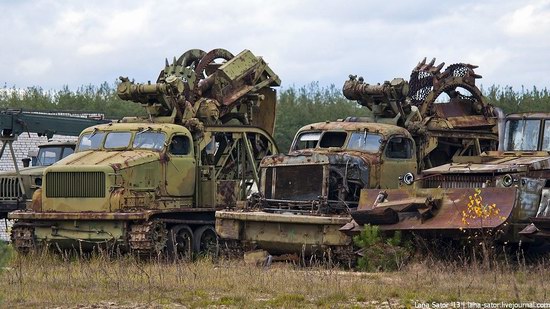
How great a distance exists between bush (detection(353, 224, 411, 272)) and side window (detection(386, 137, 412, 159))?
3.34 meters

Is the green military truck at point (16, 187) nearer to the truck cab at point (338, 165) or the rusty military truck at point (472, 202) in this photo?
Result: the truck cab at point (338, 165)

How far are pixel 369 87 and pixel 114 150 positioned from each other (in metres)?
4.81

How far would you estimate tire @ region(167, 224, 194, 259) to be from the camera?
20625 mm

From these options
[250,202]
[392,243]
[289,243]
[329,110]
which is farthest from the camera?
[329,110]

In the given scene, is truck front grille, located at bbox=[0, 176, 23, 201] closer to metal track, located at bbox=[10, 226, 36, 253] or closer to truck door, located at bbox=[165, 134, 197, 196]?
metal track, located at bbox=[10, 226, 36, 253]

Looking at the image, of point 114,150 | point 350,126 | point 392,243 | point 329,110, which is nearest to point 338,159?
point 350,126

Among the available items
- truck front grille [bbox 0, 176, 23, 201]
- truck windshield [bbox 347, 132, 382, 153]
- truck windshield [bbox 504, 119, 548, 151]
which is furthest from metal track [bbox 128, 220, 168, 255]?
truck front grille [bbox 0, 176, 23, 201]

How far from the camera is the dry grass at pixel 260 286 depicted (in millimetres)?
13523

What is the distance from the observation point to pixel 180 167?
21641mm

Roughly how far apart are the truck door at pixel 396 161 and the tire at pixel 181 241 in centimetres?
364

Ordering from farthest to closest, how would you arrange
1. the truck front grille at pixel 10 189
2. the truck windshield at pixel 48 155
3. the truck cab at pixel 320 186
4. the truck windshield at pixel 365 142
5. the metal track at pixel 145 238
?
the truck windshield at pixel 48 155 < the truck front grille at pixel 10 189 < the truck windshield at pixel 365 142 < the metal track at pixel 145 238 < the truck cab at pixel 320 186

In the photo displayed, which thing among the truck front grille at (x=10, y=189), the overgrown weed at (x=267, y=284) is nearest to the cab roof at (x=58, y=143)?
the truck front grille at (x=10, y=189)

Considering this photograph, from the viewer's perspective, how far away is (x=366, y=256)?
17453 millimetres

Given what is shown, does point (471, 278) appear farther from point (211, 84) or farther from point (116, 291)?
point (211, 84)
